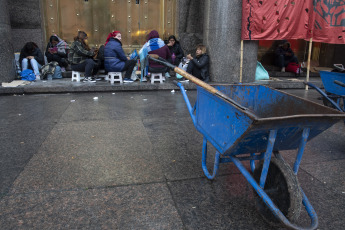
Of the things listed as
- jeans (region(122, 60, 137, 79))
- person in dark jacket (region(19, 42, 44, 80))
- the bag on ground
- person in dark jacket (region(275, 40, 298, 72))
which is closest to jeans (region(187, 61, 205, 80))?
jeans (region(122, 60, 137, 79))

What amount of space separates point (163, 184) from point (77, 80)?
6.35 meters

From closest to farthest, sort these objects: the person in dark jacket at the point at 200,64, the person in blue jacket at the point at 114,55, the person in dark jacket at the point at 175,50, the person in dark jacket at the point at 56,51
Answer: the person in blue jacket at the point at 114,55 → the person in dark jacket at the point at 200,64 → the person in dark jacket at the point at 56,51 → the person in dark jacket at the point at 175,50

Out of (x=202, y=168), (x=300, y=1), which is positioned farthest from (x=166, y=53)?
(x=202, y=168)

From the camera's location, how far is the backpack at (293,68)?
10.7 meters

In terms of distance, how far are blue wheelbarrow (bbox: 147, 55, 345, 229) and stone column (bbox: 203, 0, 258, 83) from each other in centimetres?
579

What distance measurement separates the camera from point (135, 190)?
2.91 meters

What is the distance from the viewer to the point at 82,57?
838 centimetres

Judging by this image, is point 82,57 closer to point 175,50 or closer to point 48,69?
point 48,69

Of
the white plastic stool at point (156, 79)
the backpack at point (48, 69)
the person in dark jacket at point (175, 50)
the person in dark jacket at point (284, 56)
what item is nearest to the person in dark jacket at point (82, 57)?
the backpack at point (48, 69)

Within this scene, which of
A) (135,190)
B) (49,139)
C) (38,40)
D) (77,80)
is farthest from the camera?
(38,40)

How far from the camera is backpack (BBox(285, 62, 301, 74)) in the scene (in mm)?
10664

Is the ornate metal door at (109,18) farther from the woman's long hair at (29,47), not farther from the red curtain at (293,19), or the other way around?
the red curtain at (293,19)

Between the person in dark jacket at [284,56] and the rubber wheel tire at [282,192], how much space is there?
9205 millimetres

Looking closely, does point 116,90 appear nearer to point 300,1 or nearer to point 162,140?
point 162,140
